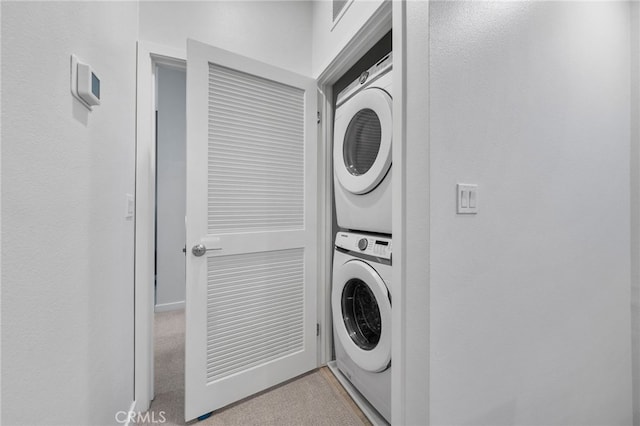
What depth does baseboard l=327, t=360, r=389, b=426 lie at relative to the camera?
1396 millimetres

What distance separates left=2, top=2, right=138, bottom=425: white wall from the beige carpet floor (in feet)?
1.58

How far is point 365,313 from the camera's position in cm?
154

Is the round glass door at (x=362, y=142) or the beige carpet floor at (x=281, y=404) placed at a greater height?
the round glass door at (x=362, y=142)

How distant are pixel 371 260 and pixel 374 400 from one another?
72 cm

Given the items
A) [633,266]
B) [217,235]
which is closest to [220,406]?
[217,235]

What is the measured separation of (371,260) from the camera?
136 centimetres

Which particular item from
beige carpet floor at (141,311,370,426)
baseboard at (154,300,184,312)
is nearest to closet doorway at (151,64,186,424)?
baseboard at (154,300,184,312)

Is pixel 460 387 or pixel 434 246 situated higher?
pixel 434 246

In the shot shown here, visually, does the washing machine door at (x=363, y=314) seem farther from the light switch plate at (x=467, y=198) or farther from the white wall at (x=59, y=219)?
the white wall at (x=59, y=219)

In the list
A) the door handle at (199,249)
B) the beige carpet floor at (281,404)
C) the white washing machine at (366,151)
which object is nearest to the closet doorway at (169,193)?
the beige carpet floor at (281,404)

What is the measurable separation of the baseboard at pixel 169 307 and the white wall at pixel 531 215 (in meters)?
2.88

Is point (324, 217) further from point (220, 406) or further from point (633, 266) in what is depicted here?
point (633, 266)

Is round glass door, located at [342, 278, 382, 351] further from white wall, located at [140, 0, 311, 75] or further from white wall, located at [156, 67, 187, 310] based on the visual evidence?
white wall, located at [156, 67, 187, 310]

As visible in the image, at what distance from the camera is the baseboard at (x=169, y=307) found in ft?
Result: 9.58
